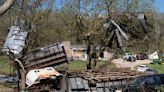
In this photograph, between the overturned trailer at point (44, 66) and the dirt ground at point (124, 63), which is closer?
the overturned trailer at point (44, 66)

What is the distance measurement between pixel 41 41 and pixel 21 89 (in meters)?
6.03

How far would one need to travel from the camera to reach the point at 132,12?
1086 inches

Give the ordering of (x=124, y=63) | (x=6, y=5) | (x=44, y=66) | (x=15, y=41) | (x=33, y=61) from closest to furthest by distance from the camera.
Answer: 1. (x=6, y=5)
2. (x=15, y=41)
3. (x=33, y=61)
4. (x=44, y=66)
5. (x=124, y=63)

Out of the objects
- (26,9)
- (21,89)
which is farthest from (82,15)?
(21,89)

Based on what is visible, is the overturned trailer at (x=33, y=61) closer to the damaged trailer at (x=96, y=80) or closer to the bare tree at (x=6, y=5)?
the damaged trailer at (x=96, y=80)

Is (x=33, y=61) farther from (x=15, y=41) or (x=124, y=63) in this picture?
(x=124, y=63)

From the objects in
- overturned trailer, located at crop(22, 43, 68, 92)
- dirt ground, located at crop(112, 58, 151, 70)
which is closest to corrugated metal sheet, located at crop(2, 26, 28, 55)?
overturned trailer, located at crop(22, 43, 68, 92)

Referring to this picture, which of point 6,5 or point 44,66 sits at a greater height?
point 6,5

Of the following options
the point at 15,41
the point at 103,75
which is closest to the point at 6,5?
the point at 103,75

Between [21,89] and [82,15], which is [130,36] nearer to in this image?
[82,15]

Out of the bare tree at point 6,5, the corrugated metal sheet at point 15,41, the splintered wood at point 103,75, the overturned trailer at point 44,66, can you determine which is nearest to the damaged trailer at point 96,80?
the splintered wood at point 103,75

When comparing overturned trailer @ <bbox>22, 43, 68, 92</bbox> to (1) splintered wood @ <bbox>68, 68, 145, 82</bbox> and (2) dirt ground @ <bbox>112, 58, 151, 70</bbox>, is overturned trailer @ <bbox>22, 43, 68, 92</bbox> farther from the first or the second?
(2) dirt ground @ <bbox>112, 58, 151, 70</bbox>

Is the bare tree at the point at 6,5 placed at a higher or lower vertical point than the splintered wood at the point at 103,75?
higher

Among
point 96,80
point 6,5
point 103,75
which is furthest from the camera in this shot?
point 103,75
